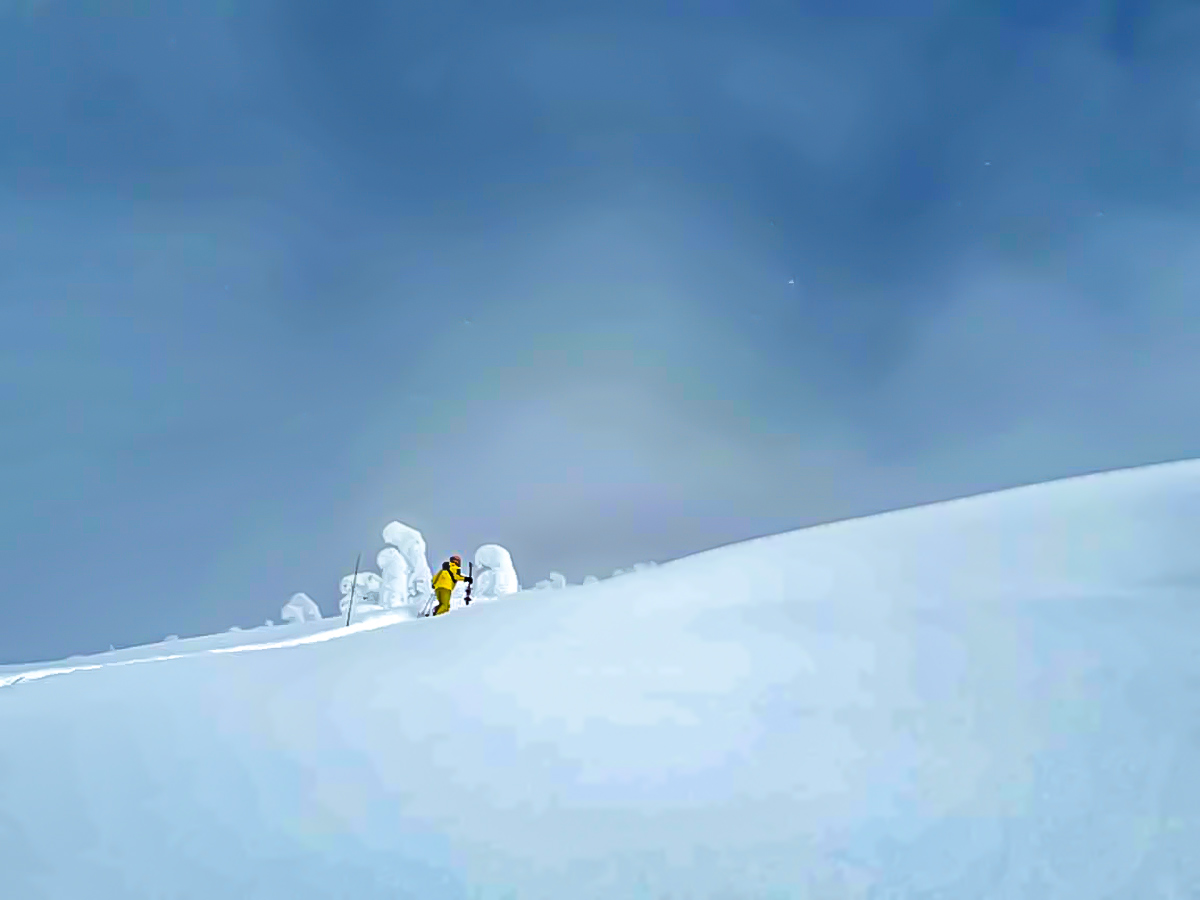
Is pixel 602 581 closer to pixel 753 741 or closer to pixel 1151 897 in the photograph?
pixel 753 741

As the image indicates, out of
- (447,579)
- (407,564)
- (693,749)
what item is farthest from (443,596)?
(407,564)

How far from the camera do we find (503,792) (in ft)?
14.8

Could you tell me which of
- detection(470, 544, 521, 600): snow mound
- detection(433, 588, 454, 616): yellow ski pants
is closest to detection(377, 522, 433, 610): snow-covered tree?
detection(470, 544, 521, 600): snow mound

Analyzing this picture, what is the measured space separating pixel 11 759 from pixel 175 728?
0.82m

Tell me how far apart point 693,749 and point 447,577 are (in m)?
10.3

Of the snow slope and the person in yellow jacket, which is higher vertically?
the person in yellow jacket

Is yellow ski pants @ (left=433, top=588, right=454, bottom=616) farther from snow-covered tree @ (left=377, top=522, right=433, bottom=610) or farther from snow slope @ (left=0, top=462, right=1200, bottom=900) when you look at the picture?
snow-covered tree @ (left=377, top=522, right=433, bottom=610)

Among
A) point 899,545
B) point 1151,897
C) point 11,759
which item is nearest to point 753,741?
point 1151,897

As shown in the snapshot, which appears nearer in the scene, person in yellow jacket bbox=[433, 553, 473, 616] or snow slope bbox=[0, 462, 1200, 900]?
snow slope bbox=[0, 462, 1200, 900]

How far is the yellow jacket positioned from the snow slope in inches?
290

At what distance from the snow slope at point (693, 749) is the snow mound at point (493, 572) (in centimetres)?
2782

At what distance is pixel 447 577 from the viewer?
1463 centimetres

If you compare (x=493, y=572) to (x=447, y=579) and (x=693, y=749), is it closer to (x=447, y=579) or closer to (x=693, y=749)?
(x=447, y=579)

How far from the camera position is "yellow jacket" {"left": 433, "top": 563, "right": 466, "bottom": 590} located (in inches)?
572
